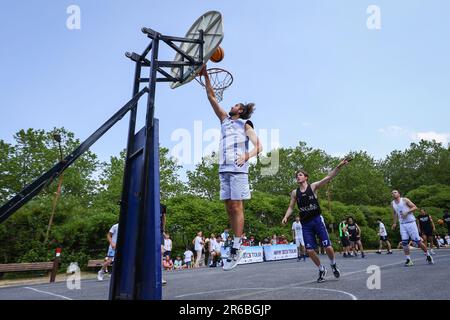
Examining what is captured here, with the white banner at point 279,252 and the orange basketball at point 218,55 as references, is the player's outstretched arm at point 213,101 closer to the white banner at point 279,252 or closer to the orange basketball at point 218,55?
the orange basketball at point 218,55

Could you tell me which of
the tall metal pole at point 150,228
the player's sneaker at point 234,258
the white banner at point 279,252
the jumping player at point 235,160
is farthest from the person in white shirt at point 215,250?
the tall metal pole at point 150,228

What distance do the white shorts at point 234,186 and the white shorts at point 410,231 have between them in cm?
689

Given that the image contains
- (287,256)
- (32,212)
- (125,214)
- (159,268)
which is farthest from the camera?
(287,256)

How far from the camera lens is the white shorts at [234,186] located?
4586mm

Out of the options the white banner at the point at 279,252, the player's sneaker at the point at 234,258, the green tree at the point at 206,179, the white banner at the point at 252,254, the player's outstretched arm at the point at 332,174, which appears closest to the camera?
the player's sneaker at the point at 234,258

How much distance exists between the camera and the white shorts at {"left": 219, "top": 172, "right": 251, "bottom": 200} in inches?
181

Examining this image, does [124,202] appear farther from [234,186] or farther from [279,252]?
[279,252]

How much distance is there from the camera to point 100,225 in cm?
2044

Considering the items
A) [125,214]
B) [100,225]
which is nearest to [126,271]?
[125,214]

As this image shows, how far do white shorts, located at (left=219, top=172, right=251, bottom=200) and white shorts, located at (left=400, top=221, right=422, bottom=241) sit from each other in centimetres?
689

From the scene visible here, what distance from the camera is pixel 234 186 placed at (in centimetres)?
459

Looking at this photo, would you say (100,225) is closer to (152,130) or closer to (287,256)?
(287,256)

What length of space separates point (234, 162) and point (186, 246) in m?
18.6

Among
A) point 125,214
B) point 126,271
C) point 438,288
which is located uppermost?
point 125,214
